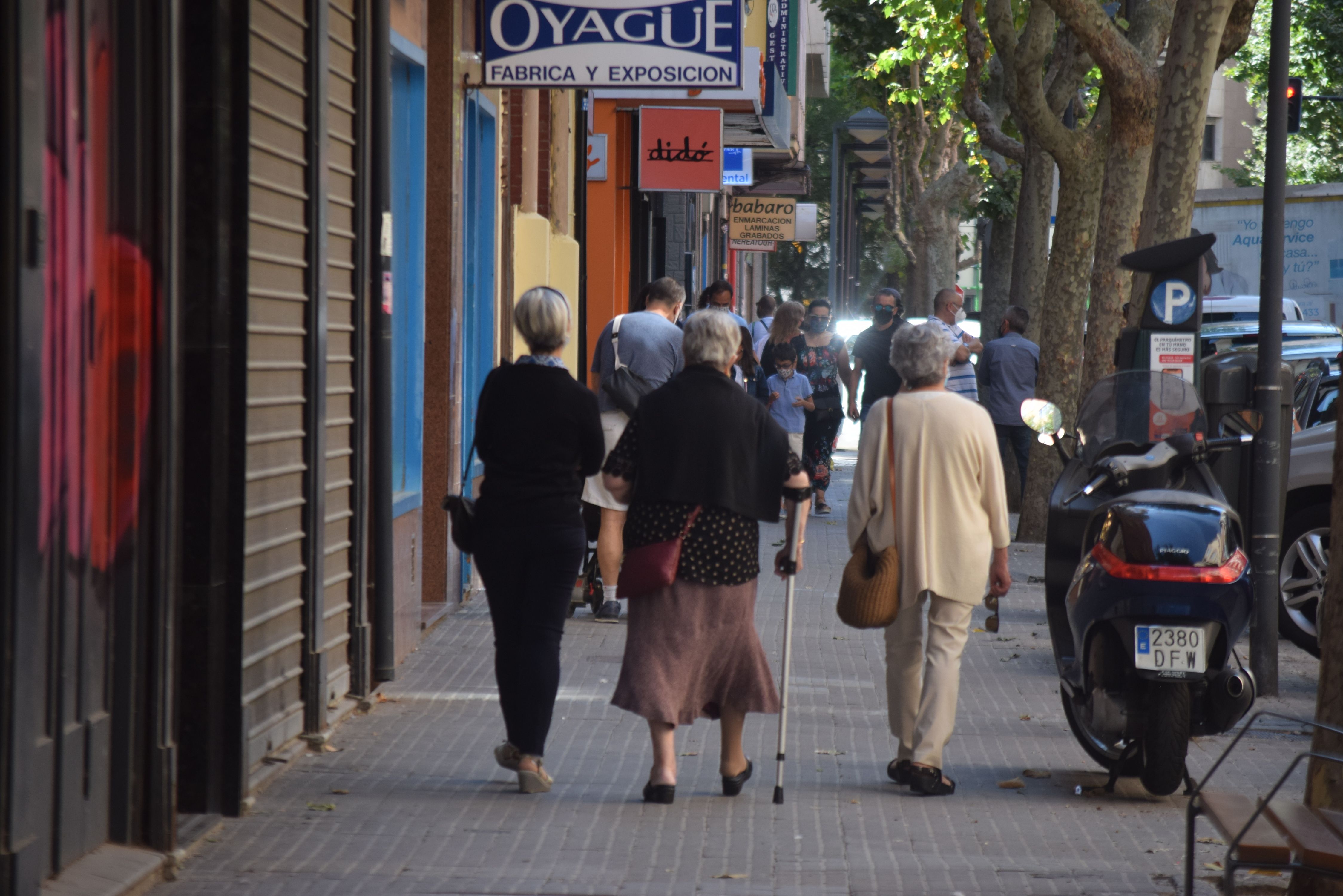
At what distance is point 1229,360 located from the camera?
9648mm

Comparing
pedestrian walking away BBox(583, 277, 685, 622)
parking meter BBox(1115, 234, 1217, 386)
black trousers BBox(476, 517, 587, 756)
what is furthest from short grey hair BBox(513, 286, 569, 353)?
parking meter BBox(1115, 234, 1217, 386)

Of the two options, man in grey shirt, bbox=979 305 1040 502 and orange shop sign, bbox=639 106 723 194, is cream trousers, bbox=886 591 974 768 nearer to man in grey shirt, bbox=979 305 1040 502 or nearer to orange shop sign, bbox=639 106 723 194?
man in grey shirt, bbox=979 305 1040 502

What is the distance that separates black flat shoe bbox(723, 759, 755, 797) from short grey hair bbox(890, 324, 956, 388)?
151 centimetres

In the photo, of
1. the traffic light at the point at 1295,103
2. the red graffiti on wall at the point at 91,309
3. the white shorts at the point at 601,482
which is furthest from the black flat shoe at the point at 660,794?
the traffic light at the point at 1295,103

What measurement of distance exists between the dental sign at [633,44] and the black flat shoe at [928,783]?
450 cm

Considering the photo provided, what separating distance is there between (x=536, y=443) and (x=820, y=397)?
10.2 metres

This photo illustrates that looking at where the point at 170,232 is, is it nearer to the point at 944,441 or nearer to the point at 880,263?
the point at 944,441

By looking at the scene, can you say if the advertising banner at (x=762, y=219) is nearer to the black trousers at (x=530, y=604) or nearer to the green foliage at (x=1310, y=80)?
the green foliage at (x=1310, y=80)

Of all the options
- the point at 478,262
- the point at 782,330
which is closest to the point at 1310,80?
the point at 782,330

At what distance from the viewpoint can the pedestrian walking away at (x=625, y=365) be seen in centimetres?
1054

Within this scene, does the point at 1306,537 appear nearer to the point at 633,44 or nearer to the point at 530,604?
the point at 633,44

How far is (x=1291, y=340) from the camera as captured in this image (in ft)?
75.8

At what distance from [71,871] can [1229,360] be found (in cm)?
675

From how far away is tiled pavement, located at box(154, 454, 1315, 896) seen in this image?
213 inches
